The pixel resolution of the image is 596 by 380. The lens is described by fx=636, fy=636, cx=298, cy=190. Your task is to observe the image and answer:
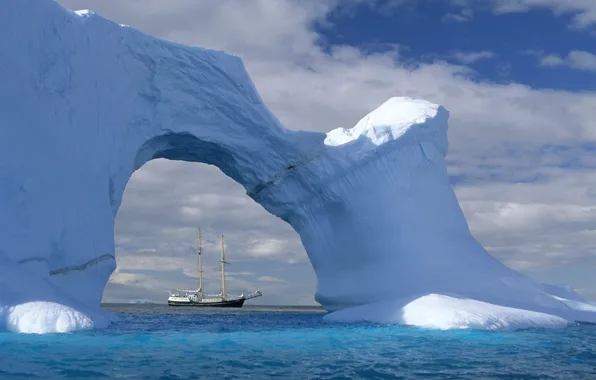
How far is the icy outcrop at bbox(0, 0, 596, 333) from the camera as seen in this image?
1339cm

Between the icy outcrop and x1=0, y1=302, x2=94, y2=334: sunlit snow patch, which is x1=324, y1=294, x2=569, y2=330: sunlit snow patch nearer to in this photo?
the icy outcrop

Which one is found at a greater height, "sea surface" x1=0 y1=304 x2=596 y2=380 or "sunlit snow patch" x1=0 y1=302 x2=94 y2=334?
"sunlit snow patch" x1=0 y1=302 x2=94 y2=334

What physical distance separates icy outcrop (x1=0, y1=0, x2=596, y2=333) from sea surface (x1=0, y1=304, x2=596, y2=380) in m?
1.74

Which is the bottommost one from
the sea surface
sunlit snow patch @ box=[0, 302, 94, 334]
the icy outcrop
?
the sea surface

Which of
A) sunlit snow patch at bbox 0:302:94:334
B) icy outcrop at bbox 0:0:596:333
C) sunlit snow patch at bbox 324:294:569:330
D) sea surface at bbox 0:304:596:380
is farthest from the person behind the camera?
sunlit snow patch at bbox 324:294:569:330

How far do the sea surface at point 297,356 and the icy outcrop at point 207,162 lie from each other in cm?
174

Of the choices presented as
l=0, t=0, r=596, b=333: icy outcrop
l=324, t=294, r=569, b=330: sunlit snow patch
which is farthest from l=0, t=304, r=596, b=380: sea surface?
l=0, t=0, r=596, b=333: icy outcrop

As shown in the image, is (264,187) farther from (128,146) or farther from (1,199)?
(1,199)

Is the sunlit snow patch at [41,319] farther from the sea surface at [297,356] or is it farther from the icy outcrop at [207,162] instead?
the sea surface at [297,356]

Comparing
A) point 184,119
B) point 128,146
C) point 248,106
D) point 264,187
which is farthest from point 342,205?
point 128,146

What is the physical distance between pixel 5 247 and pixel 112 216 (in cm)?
297

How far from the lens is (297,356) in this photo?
30.6 feet

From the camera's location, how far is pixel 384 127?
1964 centimetres

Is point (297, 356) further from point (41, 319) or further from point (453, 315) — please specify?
point (453, 315)
